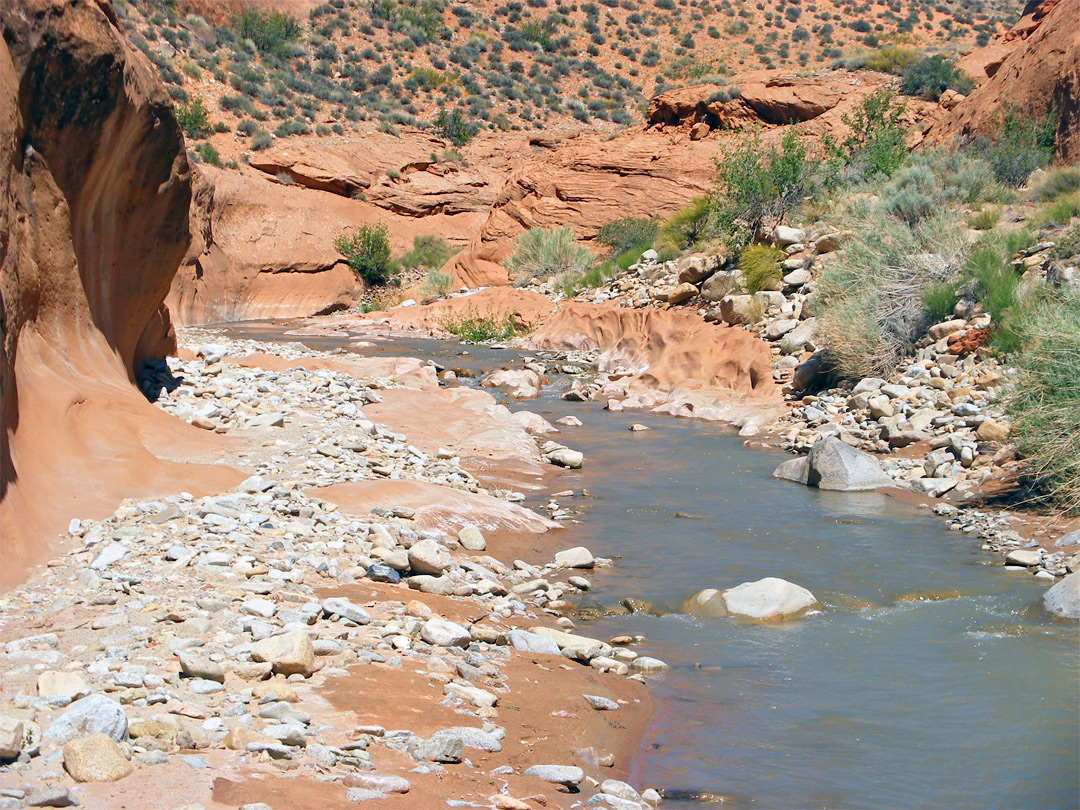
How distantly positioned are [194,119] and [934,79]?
75.6ft

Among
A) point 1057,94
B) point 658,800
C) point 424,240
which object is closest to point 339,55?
point 424,240

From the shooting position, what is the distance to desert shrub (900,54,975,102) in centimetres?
2484

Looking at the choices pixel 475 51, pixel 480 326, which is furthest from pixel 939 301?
pixel 475 51

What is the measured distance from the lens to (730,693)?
4.95m

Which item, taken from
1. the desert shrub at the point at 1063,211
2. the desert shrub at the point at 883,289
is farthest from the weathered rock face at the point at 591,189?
the desert shrub at the point at 1063,211

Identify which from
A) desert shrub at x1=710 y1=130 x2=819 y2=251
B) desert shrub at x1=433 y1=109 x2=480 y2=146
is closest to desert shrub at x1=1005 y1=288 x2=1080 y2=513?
desert shrub at x1=710 y1=130 x2=819 y2=251

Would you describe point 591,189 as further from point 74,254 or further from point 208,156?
point 74,254

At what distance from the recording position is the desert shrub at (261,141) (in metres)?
32.2

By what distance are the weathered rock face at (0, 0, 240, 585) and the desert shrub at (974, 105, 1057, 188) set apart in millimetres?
12613

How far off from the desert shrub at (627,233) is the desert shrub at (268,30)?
22.0 meters

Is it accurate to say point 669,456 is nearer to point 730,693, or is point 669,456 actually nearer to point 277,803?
point 730,693

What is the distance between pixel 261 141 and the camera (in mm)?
32250

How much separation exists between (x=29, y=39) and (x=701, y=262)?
12.8 meters

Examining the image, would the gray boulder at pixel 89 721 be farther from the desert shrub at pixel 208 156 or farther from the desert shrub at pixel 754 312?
the desert shrub at pixel 208 156
